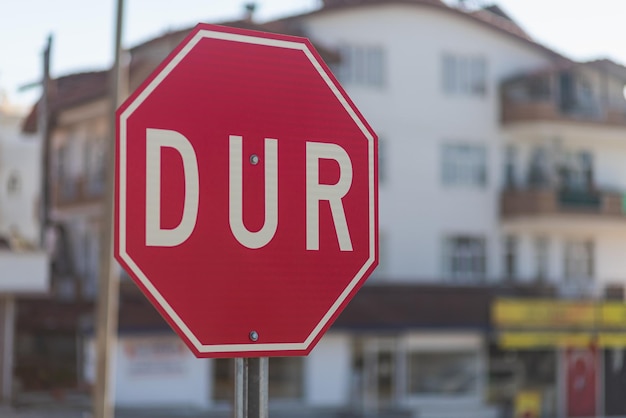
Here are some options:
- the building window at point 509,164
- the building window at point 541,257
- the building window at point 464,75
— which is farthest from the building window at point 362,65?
the building window at point 541,257

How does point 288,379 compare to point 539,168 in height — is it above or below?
below

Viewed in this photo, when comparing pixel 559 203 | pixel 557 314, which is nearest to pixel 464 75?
pixel 559 203

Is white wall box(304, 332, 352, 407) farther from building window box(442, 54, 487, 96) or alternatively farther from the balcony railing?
building window box(442, 54, 487, 96)

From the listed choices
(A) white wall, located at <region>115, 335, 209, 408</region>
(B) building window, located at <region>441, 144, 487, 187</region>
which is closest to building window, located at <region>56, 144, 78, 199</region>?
(A) white wall, located at <region>115, 335, 209, 408</region>

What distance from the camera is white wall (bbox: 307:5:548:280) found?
3136cm

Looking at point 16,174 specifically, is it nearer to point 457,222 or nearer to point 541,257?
point 457,222

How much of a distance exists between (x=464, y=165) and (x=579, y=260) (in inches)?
196

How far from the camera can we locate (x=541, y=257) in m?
33.5

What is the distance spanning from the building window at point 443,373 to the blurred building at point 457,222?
39mm

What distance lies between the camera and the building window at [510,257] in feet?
108

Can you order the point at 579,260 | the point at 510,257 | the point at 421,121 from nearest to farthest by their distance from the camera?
the point at 421,121, the point at 510,257, the point at 579,260

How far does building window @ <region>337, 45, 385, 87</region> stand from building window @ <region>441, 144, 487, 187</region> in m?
3.02

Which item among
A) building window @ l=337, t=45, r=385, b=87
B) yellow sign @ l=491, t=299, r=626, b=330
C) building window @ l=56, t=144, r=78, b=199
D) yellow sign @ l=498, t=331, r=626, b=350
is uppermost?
building window @ l=337, t=45, r=385, b=87

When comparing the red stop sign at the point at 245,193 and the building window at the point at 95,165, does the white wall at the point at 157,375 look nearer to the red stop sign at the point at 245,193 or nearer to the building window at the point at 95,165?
the building window at the point at 95,165
